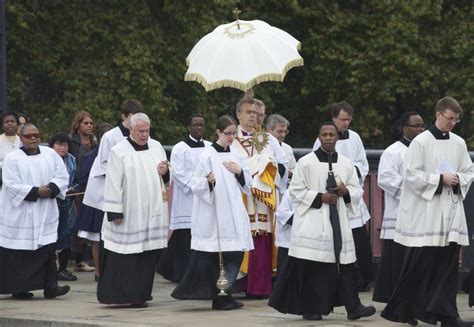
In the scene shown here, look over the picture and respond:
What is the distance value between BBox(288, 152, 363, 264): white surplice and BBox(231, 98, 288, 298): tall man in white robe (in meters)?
2.00

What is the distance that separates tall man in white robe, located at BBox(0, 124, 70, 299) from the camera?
662 inches

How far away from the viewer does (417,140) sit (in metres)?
14.3

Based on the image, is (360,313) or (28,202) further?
(28,202)

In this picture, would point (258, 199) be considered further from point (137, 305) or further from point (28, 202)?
point (28, 202)

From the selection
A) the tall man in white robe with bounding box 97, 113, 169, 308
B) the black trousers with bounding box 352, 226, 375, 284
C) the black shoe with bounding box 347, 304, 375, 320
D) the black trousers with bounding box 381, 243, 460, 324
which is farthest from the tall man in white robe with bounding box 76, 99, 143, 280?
the black trousers with bounding box 381, 243, 460, 324

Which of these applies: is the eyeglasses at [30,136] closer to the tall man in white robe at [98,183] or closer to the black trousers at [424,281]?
the tall man in white robe at [98,183]

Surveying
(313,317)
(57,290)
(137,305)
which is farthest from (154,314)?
(57,290)

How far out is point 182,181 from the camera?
59.4 feet

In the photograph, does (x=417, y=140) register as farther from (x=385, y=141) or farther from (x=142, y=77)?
(x=385, y=141)

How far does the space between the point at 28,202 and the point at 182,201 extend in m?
2.02

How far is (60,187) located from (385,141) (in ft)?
74.8

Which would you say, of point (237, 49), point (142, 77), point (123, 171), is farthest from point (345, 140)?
point (142, 77)

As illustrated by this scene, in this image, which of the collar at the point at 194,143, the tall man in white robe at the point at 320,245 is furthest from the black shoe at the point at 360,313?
the collar at the point at 194,143

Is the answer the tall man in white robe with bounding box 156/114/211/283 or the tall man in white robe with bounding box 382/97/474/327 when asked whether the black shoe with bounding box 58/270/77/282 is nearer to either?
the tall man in white robe with bounding box 156/114/211/283
